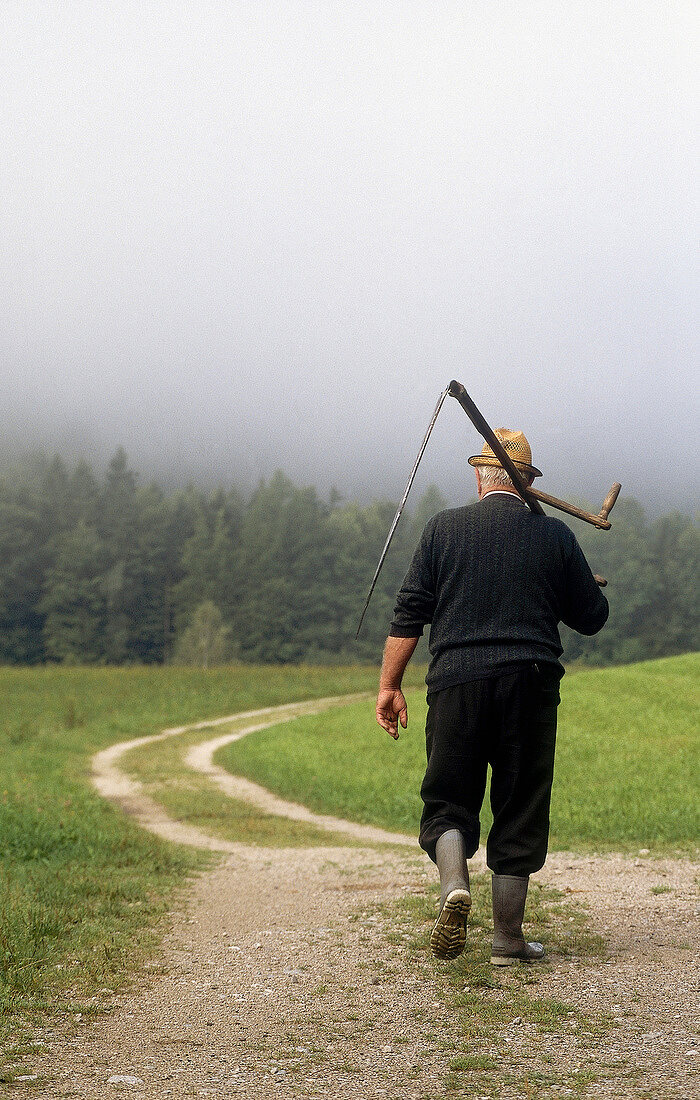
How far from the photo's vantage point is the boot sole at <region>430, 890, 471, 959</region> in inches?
186

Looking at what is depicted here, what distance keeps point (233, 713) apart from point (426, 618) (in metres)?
32.9

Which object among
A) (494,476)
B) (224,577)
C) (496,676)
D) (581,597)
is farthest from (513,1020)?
(224,577)

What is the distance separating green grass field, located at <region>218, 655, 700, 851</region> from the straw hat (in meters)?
6.54

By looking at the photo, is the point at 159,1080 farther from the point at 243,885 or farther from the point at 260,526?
the point at 260,526

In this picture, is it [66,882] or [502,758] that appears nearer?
[502,758]

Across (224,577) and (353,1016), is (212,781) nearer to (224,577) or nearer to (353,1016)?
(353,1016)

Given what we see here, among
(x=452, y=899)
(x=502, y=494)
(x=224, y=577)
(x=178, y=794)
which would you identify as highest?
(x=502, y=494)

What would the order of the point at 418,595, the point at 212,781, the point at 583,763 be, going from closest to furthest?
the point at 418,595, the point at 583,763, the point at 212,781

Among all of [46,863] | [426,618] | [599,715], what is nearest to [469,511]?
[426,618]

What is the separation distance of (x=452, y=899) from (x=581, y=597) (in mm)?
1718

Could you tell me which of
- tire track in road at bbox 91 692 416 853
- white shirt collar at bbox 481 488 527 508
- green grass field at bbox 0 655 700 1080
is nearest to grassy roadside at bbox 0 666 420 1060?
green grass field at bbox 0 655 700 1080

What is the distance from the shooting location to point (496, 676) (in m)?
5.08

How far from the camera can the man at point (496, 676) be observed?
5.11m

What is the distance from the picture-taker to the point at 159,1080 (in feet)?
12.5
